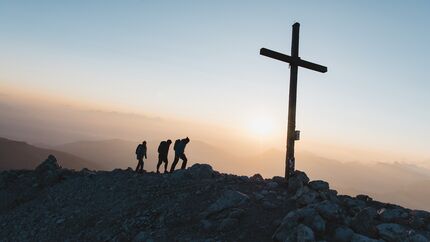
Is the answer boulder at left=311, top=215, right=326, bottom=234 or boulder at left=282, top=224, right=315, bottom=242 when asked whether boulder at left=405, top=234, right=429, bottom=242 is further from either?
boulder at left=282, top=224, right=315, bottom=242

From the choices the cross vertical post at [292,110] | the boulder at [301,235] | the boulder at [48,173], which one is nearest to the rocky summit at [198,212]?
the boulder at [301,235]

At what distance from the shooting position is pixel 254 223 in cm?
1294

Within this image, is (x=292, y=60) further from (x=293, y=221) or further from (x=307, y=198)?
(x=293, y=221)

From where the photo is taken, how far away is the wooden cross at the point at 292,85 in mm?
16344

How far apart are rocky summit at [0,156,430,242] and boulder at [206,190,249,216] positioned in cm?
4

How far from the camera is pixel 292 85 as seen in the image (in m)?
16.8

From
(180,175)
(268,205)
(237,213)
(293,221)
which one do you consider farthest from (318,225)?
(180,175)

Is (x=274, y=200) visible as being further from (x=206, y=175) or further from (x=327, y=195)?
(x=206, y=175)

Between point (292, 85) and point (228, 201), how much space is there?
5930 millimetres

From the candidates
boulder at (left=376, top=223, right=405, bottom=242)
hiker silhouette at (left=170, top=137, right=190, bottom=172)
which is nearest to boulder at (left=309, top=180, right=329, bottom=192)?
boulder at (left=376, top=223, right=405, bottom=242)

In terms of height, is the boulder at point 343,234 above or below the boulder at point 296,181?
below

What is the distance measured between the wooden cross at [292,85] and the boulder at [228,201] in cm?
305

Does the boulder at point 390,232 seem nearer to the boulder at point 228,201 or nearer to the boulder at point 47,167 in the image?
the boulder at point 228,201

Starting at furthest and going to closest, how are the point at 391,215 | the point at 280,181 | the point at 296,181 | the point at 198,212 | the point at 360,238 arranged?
the point at 280,181
the point at 296,181
the point at 391,215
the point at 198,212
the point at 360,238
